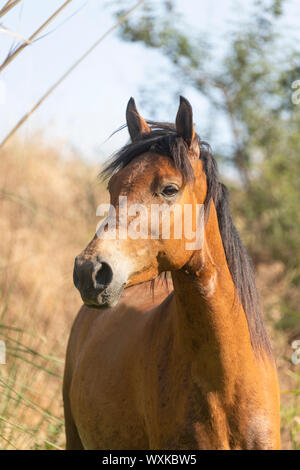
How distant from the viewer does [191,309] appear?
245cm

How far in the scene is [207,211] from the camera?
244 centimetres

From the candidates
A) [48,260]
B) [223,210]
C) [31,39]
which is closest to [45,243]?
[48,260]

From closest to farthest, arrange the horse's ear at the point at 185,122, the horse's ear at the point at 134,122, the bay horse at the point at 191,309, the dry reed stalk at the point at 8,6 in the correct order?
the dry reed stalk at the point at 8,6 → the bay horse at the point at 191,309 → the horse's ear at the point at 185,122 → the horse's ear at the point at 134,122

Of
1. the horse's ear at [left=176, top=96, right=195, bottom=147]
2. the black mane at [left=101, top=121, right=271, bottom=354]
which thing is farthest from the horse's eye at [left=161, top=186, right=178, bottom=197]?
the horse's ear at [left=176, top=96, right=195, bottom=147]

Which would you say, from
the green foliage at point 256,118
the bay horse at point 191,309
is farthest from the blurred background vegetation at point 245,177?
the bay horse at point 191,309

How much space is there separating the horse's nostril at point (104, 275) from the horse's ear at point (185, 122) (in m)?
0.74

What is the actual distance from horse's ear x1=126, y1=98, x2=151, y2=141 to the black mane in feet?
0.22

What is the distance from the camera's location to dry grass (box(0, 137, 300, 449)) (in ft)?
17.4

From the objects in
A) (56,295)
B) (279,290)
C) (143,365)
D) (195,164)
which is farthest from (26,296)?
(195,164)

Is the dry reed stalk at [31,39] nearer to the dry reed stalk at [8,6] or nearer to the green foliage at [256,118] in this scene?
the dry reed stalk at [8,6]

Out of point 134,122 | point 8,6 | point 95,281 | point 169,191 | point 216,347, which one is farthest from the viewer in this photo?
point 134,122

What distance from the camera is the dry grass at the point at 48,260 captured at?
5312 mm

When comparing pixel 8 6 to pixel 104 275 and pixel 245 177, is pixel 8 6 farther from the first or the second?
pixel 245 177

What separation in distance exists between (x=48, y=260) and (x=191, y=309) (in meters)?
6.38
